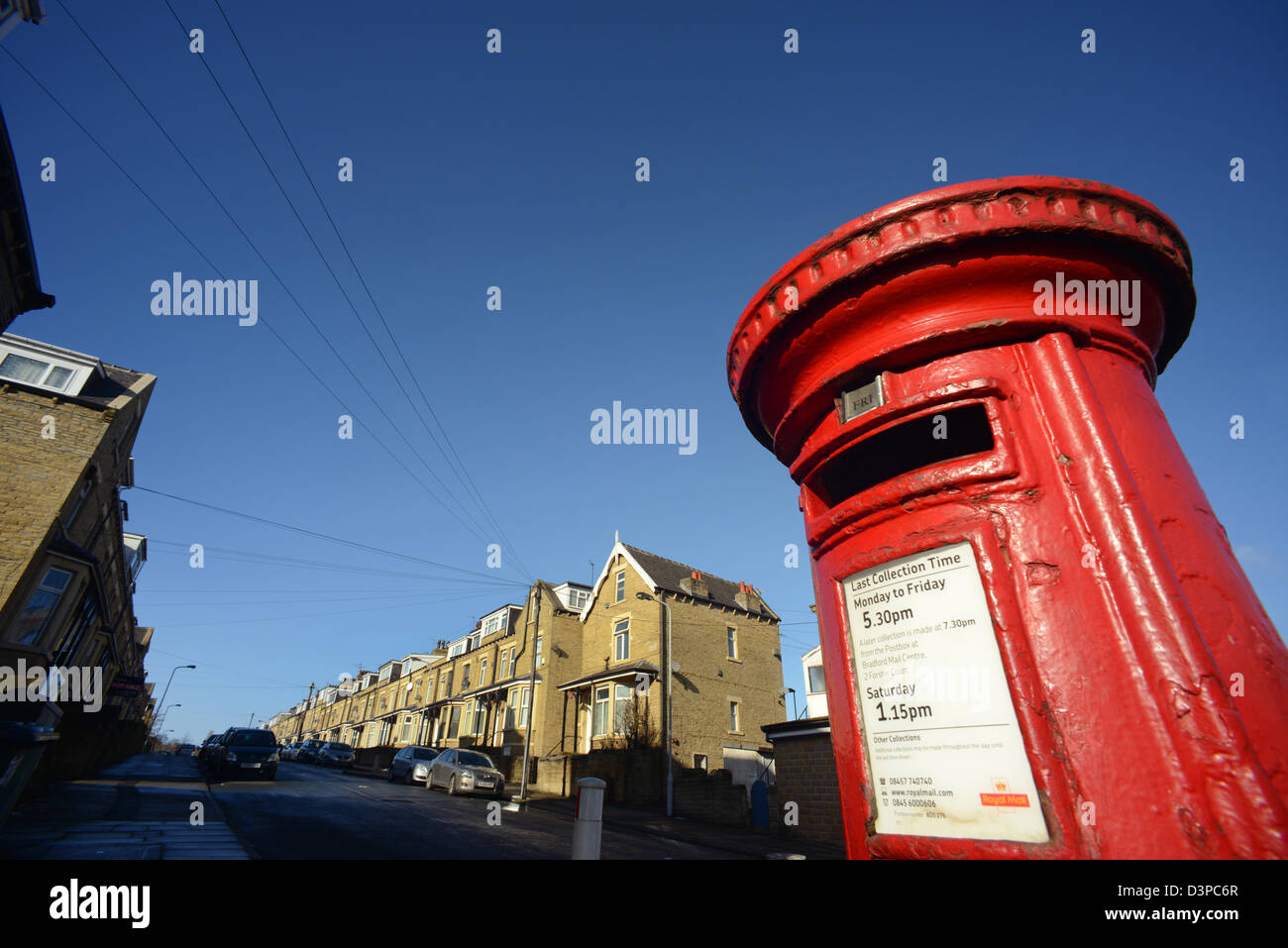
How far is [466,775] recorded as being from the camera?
59.0 feet

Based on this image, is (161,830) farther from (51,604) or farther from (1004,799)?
(51,604)

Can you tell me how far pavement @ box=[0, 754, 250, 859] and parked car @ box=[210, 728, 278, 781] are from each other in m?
5.87

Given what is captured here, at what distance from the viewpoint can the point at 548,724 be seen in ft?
89.1

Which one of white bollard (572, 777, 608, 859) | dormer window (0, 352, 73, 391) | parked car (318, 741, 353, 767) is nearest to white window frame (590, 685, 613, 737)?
parked car (318, 741, 353, 767)

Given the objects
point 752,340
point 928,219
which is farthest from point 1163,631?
point 752,340

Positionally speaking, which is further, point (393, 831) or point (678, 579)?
point (678, 579)

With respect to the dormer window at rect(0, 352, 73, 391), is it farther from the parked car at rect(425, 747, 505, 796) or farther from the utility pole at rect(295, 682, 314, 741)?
the utility pole at rect(295, 682, 314, 741)

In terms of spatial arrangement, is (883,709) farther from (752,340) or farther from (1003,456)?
(752,340)

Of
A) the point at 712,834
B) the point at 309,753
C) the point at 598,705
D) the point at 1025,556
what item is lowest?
the point at 712,834

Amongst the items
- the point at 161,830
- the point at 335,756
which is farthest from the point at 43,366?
the point at 335,756

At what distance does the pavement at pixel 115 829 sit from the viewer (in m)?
5.45

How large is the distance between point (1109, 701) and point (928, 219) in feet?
4.68

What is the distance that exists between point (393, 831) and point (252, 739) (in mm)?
13431
